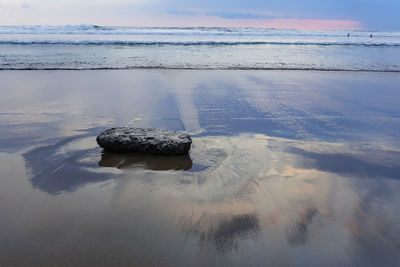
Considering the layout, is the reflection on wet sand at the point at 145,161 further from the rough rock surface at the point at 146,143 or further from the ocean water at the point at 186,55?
the ocean water at the point at 186,55

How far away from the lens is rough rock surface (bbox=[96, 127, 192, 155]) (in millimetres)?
2922

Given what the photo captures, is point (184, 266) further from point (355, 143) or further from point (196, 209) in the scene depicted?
point (355, 143)

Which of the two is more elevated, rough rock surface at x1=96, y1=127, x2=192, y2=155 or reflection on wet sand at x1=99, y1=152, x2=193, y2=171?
rough rock surface at x1=96, y1=127, x2=192, y2=155

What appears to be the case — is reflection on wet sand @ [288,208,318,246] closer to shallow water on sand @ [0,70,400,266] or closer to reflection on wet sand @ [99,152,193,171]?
shallow water on sand @ [0,70,400,266]

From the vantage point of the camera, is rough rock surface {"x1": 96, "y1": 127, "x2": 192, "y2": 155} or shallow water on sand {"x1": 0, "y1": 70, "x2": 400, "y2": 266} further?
rough rock surface {"x1": 96, "y1": 127, "x2": 192, "y2": 155}

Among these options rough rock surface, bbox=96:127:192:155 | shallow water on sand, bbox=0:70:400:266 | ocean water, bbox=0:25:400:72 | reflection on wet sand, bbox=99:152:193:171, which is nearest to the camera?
shallow water on sand, bbox=0:70:400:266

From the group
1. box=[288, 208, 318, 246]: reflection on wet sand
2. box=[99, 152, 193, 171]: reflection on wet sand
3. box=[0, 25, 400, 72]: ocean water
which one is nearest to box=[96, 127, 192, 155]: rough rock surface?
box=[99, 152, 193, 171]: reflection on wet sand

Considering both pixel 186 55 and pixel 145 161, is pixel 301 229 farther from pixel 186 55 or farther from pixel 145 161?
pixel 186 55

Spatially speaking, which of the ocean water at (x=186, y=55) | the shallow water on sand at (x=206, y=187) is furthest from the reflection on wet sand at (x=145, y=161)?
the ocean water at (x=186, y=55)

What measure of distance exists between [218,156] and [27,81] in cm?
602

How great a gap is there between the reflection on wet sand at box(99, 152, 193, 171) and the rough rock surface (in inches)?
2.2

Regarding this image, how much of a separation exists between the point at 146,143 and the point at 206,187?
3.03 ft

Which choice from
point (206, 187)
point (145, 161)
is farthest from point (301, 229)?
point (145, 161)

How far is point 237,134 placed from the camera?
366cm
